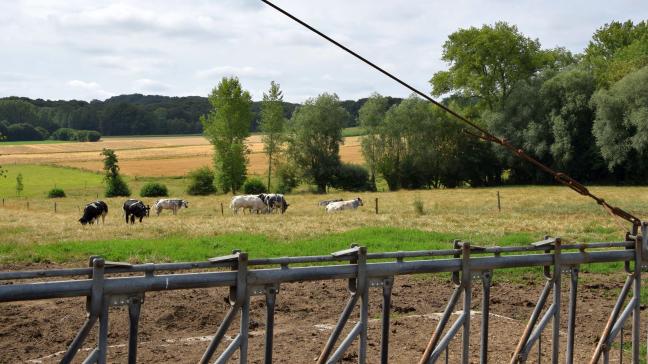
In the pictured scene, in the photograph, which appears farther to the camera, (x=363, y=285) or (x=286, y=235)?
(x=286, y=235)

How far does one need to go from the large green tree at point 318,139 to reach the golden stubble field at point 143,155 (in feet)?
15.2

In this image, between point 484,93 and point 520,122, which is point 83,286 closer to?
point 520,122

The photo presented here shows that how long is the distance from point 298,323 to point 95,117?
145327 millimetres

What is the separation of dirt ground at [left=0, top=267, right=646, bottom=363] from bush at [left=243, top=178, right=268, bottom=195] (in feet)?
179

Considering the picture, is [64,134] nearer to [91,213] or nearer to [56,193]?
[56,193]

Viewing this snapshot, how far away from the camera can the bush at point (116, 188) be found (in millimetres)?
64688

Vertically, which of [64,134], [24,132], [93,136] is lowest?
[93,136]

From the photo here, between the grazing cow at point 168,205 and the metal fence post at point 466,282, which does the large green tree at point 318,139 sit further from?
the metal fence post at point 466,282

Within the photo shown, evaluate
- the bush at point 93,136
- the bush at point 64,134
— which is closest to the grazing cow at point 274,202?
the bush at point 93,136

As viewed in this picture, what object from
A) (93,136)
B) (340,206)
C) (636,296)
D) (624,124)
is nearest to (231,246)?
(636,296)

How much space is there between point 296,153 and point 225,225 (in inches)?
1810

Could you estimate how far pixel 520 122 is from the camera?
63875 mm

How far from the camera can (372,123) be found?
74.7 m

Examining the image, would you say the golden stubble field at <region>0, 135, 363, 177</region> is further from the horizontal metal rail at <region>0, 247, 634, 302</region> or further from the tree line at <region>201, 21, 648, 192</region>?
the horizontal metal rail at <region>0, 247, 634, 302</region>
